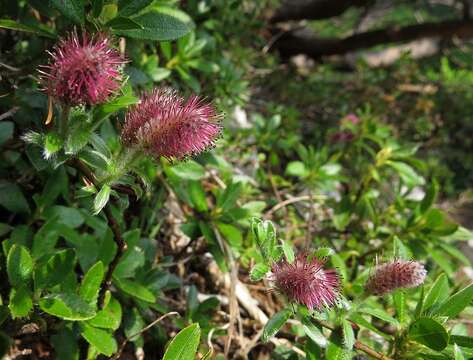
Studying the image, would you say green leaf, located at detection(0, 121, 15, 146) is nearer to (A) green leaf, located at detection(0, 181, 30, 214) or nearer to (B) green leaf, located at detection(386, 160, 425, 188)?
(A) green leaf, located at detection(0, 181, 30, 214)

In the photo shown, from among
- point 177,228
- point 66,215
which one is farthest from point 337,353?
point 177,228

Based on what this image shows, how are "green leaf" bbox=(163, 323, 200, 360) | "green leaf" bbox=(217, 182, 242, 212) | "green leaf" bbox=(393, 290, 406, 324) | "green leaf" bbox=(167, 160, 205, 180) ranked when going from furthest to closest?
"green leaf" bbox=(217, 182, 242, 212)
"green leaf" bbox=(167, 160, 205, 180)
"green leaf" bbox=(393, 290, 406, 324)
"green leaf" bbox=(163, 323, 200, 360)

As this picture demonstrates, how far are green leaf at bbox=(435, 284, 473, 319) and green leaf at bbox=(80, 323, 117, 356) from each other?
91cm

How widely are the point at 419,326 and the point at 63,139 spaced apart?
100cm

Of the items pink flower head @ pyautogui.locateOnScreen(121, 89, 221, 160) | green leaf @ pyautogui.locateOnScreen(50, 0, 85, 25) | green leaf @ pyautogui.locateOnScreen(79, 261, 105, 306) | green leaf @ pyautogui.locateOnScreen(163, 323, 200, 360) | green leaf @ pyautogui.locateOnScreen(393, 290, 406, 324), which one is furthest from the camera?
green leaf @ pyautogui.locateOnScreen(393, 290, 406, 324)

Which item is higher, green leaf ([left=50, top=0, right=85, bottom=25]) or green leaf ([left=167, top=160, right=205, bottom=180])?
green leaf ([left=50, top=0, right=85, bottom=25])

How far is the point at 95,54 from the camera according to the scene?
92cm

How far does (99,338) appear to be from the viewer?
4.31ft

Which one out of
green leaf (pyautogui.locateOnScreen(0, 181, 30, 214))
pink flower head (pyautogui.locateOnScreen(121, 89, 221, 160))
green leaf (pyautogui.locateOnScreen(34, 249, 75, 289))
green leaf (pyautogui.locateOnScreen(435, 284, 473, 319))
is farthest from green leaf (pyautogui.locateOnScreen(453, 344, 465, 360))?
green leaf (pyautogui.locateOnScreen(0, 181, 30, 214))

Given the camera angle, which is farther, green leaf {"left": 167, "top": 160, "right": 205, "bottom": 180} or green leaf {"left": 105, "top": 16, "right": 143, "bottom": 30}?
green leaf {"left": 167, "top": 160, "right": 205, "bottom": 180}

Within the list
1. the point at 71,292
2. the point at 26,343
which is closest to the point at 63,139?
the point at 71,292

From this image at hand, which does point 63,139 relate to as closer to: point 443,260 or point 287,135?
point 443,260

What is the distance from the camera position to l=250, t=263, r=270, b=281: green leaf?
3.90 ft

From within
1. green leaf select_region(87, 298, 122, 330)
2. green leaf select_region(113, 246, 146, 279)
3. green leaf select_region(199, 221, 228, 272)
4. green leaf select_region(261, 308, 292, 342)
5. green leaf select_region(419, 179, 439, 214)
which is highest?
green leaf select_region(261, 308, 292, 342)
